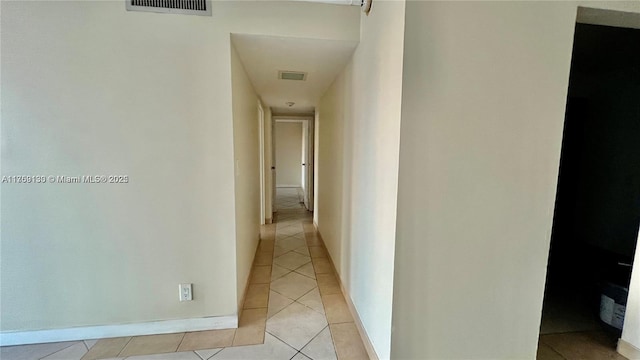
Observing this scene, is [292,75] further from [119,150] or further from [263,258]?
[263,258]

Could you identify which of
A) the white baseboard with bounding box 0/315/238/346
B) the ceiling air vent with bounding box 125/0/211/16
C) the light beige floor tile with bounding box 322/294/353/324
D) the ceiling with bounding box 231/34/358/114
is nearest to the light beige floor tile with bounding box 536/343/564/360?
the light beige floor tile with bounding box 322/294/353/324

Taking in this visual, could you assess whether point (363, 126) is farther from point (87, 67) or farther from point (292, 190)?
point (292, 190)

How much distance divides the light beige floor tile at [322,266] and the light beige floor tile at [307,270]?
5cm

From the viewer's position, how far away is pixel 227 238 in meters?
1.89

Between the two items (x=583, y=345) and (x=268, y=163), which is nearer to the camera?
(x=583, y=345)

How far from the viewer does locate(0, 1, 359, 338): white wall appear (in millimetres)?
1624

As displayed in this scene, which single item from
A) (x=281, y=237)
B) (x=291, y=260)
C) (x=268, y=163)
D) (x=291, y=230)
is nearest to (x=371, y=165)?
(x=291, y=260)

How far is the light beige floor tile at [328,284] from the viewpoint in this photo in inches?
97.4

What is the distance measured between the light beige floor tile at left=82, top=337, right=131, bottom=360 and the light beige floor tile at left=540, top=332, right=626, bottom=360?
293cm

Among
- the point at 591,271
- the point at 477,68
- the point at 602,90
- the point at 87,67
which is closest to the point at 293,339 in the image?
the point at 477,68

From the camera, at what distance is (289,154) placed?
29.9ft

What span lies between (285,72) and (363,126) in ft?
3.67

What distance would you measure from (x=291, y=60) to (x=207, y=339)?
2.19 m

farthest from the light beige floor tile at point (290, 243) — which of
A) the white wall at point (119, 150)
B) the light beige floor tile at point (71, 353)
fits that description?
the light beige floor tile at point (71, 353)
